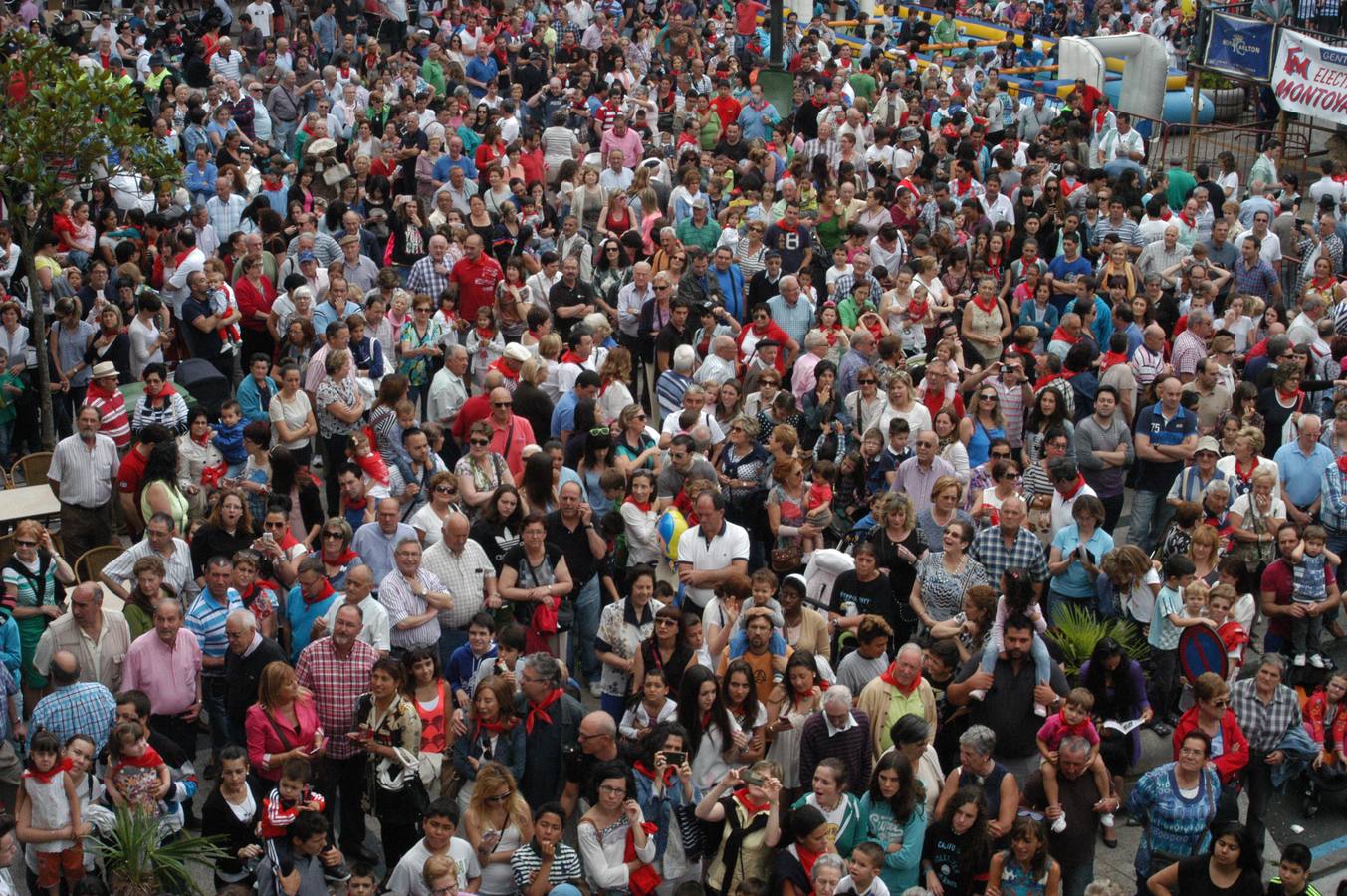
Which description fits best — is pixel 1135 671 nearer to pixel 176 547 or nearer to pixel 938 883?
pixel 938 883

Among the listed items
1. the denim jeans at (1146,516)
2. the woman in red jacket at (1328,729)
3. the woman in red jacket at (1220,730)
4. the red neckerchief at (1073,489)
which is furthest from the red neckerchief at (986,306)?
the woman in red jacket at (1220,730)

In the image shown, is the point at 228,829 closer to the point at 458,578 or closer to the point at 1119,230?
the point at 458,578

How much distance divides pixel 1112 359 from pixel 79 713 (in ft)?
26.8

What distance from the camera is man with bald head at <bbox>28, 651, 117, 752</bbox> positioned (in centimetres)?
888

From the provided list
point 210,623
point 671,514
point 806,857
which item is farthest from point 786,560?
point 210,623

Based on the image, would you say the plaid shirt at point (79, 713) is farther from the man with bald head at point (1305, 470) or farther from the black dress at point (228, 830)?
the man with bald head at point (1305, 470)

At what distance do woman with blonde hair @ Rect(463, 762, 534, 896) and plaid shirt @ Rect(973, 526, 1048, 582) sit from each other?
3.66 metres

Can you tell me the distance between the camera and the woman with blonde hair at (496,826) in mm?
8539

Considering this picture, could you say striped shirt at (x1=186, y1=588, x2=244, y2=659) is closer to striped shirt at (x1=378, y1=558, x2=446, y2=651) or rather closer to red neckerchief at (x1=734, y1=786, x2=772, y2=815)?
striped shirt at (x1=378, y1=558, x2=446, y2=651)

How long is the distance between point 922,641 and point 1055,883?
8.29 ft

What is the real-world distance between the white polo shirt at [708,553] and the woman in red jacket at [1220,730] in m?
2.86

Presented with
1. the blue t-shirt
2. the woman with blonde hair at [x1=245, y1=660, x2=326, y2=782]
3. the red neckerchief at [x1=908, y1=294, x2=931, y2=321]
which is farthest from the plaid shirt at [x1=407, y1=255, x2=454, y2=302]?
the woman with blonde hair at [x1=245, y1=660, x2=326, y2=782]

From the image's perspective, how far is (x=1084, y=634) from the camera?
33.3 ft

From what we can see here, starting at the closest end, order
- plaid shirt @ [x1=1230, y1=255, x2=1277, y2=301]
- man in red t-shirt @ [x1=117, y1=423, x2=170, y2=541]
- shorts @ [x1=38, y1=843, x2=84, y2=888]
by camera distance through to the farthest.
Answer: shorts @ [x1=38, y1=843, x2=84, y2=888]
man in red t-shirt @ [x1=117, y1=423, x2=170, y2=541]
plaid shirt @ [x1=1230, y1=255, x2=1277, y2=301]
